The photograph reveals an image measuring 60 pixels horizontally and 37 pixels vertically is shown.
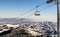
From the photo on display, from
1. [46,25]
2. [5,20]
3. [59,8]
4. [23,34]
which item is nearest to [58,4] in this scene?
[59,8]

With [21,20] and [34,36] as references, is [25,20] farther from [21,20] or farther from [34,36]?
[34,36]

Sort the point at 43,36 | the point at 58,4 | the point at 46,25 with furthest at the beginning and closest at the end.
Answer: the point at 46,25
the point at 43,36
the point at 58,4

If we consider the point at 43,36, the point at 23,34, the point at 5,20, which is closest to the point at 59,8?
the point at 43,36

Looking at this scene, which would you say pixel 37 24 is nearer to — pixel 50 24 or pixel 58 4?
pixel 50 24

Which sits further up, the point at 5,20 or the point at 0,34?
the point at 5,20

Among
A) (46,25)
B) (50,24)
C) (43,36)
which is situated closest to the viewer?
(43,36)

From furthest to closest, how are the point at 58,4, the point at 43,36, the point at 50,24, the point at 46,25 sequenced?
1. the point at 50,24
2. the point at 46,25
3. the point at 43,36
4. the point at 58,4

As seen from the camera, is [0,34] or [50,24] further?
[50,24]

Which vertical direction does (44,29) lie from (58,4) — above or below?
below

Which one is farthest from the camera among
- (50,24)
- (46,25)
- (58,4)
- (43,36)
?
(50,24)
